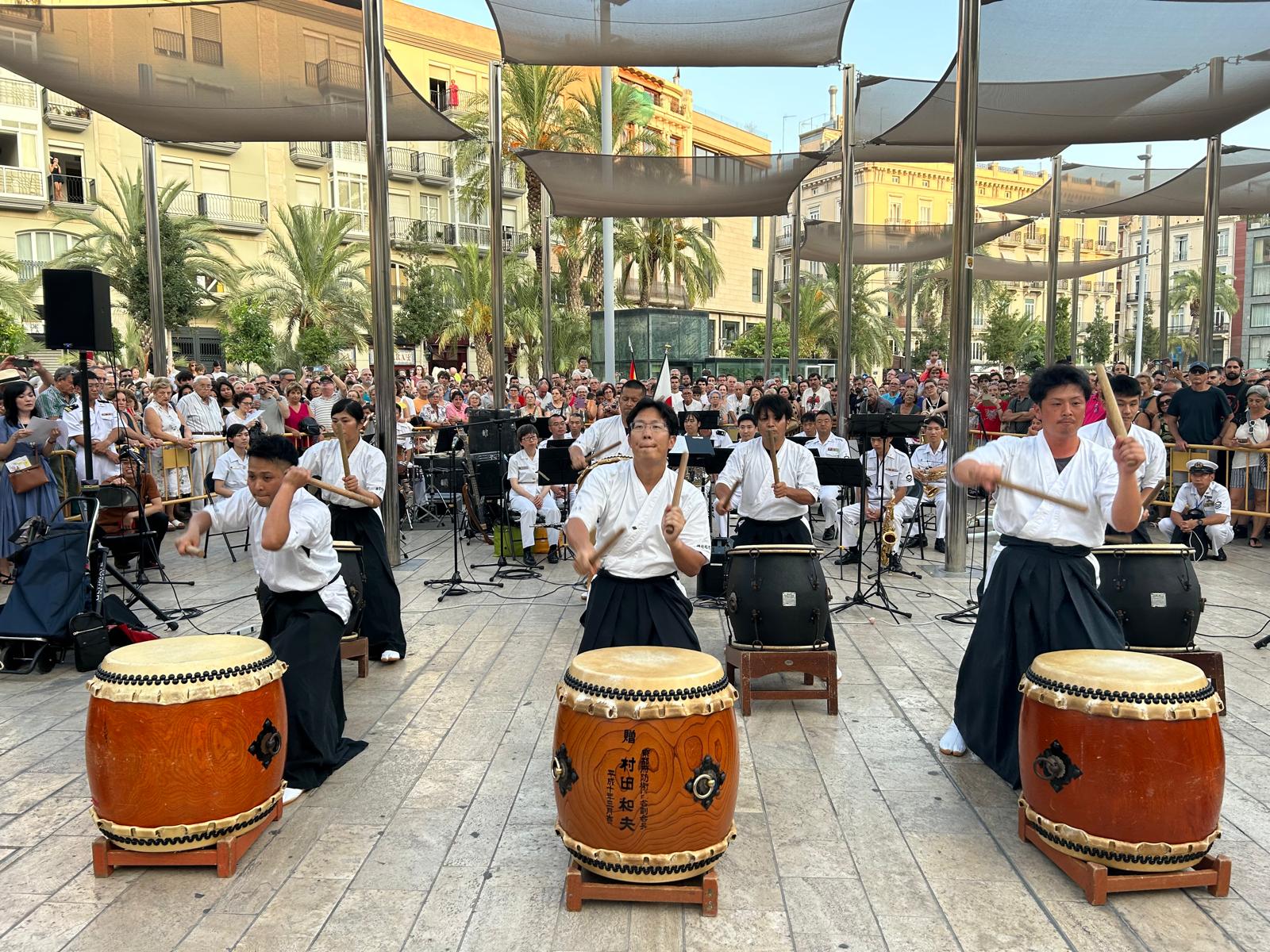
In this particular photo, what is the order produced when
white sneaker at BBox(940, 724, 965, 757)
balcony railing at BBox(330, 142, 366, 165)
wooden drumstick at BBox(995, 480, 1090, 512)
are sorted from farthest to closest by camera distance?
balcony railing at BBox(330, 142, 366, 165) < white sneaker at BBox(940, 724, 965, 757) < wooden drumstick at BBox(995, 480, 1090, 512)

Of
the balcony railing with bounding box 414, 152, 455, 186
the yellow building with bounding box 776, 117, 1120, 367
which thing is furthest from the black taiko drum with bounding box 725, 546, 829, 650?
the yellow building with bounding box 776, 117, 1120, 367

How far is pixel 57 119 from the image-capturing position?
28.4 metres

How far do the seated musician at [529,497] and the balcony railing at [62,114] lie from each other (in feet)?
81.5

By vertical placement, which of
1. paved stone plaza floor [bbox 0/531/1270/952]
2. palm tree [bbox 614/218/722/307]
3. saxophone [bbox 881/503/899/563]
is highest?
palm tree [bbox 614/218/722/307]

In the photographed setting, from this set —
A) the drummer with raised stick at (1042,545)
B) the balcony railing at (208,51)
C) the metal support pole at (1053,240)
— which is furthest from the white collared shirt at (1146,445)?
the metal support pole at (1053,240)

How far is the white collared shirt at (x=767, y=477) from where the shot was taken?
6.28 metres

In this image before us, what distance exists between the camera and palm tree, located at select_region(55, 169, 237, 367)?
25984 mm

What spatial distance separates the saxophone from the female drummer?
413 cm

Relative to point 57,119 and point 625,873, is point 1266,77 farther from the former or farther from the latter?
point 57,119

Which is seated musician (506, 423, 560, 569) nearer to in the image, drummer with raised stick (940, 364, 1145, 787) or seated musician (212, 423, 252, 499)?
seated musician (212, 423, 252, 499)

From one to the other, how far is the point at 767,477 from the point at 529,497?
435 centimetres

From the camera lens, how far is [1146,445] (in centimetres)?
575

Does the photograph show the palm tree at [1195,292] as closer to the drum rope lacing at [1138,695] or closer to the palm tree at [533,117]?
the palm tree at [533,117]

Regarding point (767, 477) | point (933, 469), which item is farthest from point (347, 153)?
point (767, 477)
